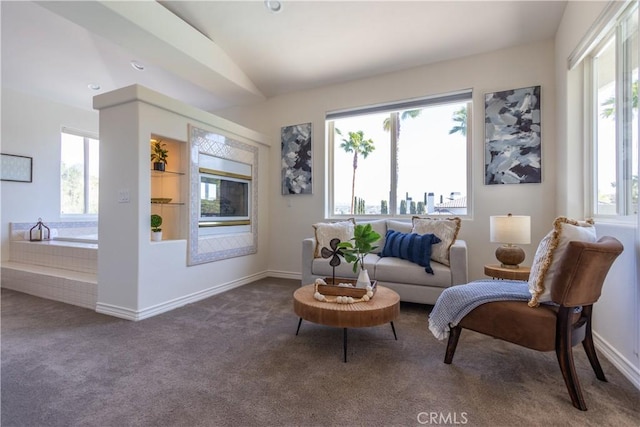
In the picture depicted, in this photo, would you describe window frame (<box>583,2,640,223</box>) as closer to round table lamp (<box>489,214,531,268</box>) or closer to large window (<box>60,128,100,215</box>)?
round table lamp (<box>489,214,531,268</box>)

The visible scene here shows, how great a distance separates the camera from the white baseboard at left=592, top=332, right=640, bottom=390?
1.66 metres

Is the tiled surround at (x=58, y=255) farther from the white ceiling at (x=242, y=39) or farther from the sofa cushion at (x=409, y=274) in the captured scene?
the sofa cushion at (x=409, y=274)

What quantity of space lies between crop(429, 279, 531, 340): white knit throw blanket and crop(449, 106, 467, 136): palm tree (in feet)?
7.22

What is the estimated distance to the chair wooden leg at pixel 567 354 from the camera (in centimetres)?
148

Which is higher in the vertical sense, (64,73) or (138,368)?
(64,73)

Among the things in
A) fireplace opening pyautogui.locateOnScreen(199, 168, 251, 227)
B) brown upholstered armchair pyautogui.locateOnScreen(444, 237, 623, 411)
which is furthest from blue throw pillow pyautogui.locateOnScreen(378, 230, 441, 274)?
fireplace opening pyautogui.locateOnScreen(199, 168, 251, 227)

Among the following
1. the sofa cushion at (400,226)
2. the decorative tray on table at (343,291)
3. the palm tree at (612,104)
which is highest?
the palm tree at (612,104)

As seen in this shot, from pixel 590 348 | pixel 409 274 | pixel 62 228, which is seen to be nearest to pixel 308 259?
pixel 409 274

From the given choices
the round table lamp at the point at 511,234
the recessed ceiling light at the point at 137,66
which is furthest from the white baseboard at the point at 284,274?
the recessed ceiling light at the point at 137,66

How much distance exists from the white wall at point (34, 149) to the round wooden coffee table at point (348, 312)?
15.3 ft

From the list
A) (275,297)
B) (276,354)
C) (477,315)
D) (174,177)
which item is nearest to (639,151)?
(477,315)

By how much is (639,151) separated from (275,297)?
319 centimetres

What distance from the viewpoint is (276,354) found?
2012 millimetres

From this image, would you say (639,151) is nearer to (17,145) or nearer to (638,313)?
(638,313)
